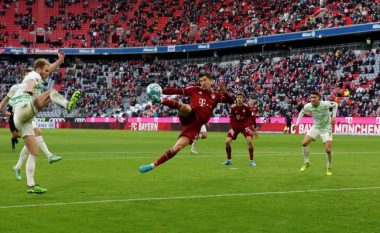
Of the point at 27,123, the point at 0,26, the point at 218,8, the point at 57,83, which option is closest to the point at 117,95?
the point at 57,83

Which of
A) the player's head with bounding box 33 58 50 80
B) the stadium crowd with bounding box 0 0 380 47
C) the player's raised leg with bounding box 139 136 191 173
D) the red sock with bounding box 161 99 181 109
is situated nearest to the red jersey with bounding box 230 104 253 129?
the player's raised leg with bounding box 139 136 191 173

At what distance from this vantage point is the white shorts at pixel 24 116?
40.0 ft

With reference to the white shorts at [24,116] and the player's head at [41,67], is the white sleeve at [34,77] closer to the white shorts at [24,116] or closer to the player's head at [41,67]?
the player's head at [41,67]

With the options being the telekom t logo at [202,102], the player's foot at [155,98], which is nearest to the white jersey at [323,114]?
the telekom t logo at [202,102]

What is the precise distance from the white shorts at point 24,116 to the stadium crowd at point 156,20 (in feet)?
178

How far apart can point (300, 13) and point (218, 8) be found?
50.7 ft

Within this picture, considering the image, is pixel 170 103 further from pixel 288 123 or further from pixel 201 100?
pixel 288 123

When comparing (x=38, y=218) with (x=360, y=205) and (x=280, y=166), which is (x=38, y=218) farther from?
(x=280, y=166)

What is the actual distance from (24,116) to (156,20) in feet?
248

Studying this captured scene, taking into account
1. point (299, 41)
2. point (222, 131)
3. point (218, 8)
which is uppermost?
point (218, 8)

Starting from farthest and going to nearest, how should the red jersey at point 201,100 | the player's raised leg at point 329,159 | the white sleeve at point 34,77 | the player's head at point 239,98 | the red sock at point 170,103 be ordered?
→ the player's head at point 239,98
the player's raised leg at point 329,159
the red jersey at point 201,100
the red sock at point 170,103
the white sleeve at point 34,77

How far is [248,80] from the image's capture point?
67.8m

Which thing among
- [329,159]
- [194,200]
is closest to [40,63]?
[194,200]

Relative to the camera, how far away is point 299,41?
6931 centimetres
